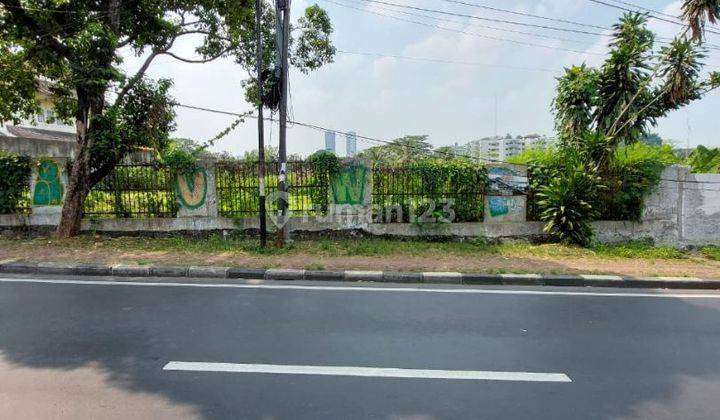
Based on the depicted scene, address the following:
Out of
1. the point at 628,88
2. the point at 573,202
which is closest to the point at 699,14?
the point at 628,88

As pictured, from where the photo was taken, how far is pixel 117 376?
354 centimetres

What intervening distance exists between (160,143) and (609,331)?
9.55 meters

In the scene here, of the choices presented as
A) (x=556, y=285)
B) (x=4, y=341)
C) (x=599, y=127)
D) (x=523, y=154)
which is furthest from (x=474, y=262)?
(x=4, y=341)

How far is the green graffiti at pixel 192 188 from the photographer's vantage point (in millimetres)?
10102

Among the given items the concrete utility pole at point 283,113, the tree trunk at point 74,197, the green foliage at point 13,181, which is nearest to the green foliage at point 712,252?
the concrete utility pole at point 283,113

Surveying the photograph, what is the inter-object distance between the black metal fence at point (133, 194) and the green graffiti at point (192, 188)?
18 cm

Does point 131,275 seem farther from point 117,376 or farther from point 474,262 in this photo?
point 474,262

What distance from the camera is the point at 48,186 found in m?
10.2

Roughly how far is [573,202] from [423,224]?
3.22m

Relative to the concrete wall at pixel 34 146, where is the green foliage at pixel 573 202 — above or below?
below

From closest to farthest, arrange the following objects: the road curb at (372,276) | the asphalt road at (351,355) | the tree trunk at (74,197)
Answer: the asphalt road at (351,355) < the road curb at (372,276) < the tree trunk at (74,197)

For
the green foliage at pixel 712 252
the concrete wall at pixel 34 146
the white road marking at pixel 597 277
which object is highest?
the concrete wall at pixel 34 146

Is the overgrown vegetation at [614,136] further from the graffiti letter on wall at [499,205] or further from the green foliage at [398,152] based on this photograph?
the green foliage at [398,152]

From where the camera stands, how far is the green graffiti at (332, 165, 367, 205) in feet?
32.9
